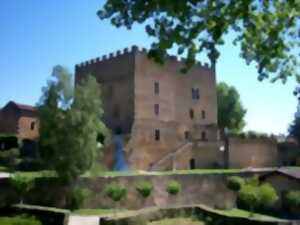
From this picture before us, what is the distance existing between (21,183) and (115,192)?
4922mm

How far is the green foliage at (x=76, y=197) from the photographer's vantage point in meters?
24.2

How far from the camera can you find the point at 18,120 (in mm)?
45094

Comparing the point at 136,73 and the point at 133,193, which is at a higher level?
the point at 136,73

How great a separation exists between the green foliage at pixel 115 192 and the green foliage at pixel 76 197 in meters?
1.24

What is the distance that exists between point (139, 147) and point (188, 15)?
3185 centimetres

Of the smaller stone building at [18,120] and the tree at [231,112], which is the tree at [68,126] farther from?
the tree at [231,112]

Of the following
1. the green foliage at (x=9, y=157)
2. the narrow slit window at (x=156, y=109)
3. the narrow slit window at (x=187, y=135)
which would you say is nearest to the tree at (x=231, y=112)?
the narrow slit window at (x=187, y=135)

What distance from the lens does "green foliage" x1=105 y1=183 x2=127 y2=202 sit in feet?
79.3

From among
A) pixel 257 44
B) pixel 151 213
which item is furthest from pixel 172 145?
pixel 257 44

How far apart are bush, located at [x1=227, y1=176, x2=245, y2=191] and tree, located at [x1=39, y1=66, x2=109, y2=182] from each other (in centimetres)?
1111

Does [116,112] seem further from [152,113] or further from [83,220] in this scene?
[83,220]

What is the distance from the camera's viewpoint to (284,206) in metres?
29.0

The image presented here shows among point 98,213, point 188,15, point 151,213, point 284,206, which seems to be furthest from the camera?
point 284,206

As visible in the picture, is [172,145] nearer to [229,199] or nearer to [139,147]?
[139,147]
